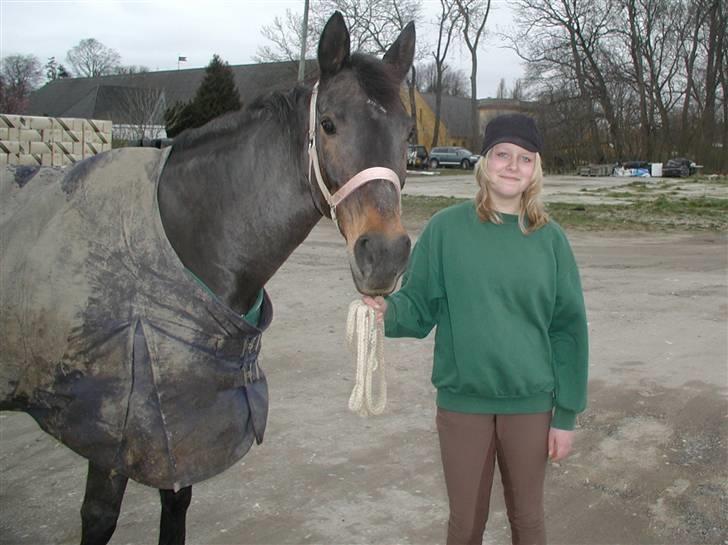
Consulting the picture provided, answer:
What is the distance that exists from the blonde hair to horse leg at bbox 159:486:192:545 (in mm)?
1486

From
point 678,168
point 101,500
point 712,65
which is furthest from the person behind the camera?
point 712,65

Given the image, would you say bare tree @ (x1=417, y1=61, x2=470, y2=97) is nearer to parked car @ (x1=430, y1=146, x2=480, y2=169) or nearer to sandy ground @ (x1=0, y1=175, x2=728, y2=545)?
parked car @ (x1=430, y1=146, x2=480, y2=169)

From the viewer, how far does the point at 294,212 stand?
90.4 inches

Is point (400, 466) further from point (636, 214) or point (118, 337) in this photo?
point (636, 214)

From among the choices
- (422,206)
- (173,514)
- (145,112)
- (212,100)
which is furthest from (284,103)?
(145,112)

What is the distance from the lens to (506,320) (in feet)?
7.34

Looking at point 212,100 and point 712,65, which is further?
point 712,65

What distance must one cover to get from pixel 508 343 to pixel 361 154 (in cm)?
76

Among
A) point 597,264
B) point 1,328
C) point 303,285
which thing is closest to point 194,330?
point 1,328

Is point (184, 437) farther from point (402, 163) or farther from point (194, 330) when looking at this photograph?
point (402, 163)

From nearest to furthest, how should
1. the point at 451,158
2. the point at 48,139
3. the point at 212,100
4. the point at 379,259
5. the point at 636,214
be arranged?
the point at 379,259
the point at 48,139
the point at 636,214
the point at 212,100
the point at 451,158

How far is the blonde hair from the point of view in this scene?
2.26 m

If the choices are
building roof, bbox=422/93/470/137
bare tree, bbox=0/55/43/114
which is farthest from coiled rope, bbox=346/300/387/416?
building roof, bbox=422/93/470/137

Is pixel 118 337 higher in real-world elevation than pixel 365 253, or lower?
lower
